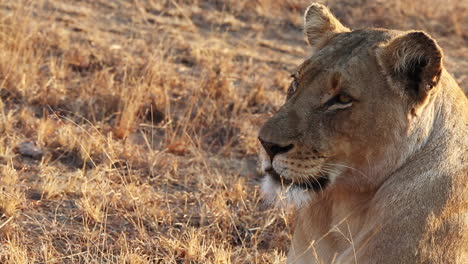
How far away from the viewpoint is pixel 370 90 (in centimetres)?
317

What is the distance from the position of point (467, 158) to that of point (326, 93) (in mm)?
581

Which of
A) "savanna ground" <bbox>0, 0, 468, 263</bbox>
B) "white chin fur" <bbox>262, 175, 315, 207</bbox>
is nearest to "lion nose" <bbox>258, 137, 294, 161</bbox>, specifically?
"white chin fur" <bbox>262, 175, 315, 207</bbox>

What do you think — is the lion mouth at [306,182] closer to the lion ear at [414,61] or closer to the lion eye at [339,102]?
the lion eye at [339,102]

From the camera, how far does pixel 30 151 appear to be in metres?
5.48

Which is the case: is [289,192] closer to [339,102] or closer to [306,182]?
[306,182]

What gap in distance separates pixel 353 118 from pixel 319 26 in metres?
0.72

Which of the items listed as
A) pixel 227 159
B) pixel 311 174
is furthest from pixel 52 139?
pixel 311 174

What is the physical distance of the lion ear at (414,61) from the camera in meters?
3.04

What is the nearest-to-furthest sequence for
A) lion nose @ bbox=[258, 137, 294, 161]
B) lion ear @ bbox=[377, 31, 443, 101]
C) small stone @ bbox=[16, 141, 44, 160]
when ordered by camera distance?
lion ear @ bbox=[377, 31, 443, 101]
lion nose @ bbox=[258, 137, 294, 161]
small stone @ bbox=[16, 141, 44, 160]

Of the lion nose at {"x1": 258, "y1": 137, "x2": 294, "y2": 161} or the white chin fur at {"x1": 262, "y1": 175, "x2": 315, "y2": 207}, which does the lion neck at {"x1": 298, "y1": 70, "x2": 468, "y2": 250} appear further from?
the lion nose at {"x1": 258, "y1": 137, "x2": 294, "y2": 161}

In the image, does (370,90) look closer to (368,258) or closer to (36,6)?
(368,258)

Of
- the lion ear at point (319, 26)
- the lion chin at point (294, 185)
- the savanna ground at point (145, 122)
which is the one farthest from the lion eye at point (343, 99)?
the savanna ground at point (145, 122)

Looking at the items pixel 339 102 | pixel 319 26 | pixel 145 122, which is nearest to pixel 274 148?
pixel 339 102

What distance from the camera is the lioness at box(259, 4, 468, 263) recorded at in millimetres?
3086
